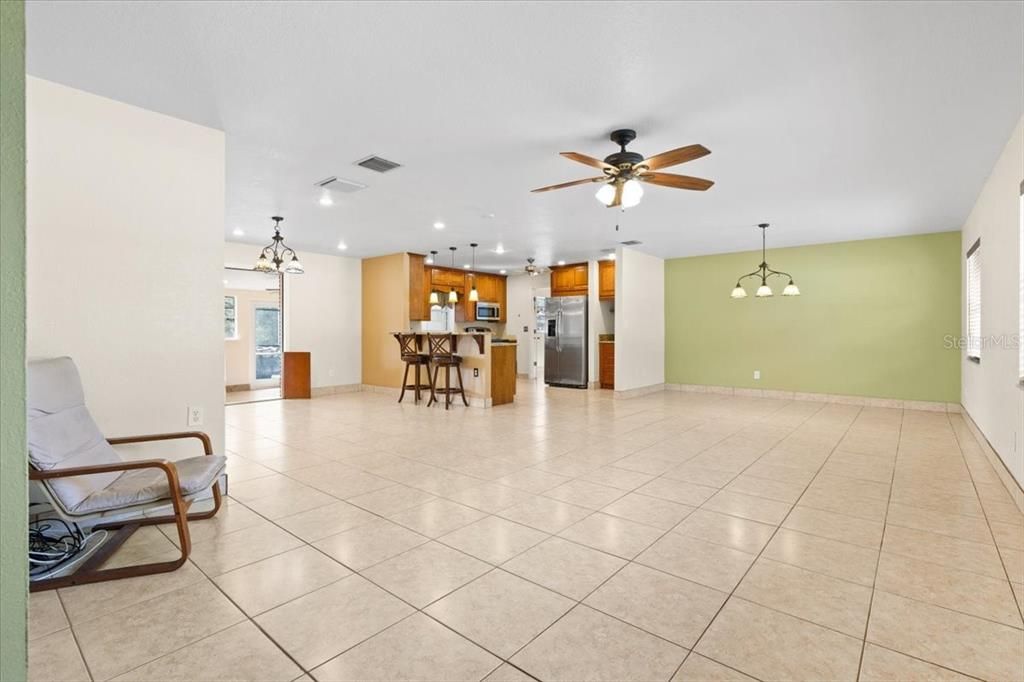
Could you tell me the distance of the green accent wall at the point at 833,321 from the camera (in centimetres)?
672

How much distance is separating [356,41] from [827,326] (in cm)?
767

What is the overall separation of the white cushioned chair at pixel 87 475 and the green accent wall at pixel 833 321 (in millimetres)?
7022

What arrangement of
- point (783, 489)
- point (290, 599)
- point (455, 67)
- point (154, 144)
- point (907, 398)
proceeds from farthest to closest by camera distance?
point (907, 398), point (783, 489), point (154, 144), point (455, 67), point (290, 599)

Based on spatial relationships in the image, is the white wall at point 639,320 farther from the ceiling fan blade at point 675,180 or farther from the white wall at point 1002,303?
the ceiling fan blade at point 675,180

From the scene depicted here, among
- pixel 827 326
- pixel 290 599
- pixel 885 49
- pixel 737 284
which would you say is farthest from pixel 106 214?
pixel 827 326

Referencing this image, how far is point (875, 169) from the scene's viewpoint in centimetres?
415

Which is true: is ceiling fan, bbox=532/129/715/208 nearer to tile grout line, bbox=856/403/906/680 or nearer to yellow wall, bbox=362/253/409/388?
tile grout line, bbox=856/403/906/680

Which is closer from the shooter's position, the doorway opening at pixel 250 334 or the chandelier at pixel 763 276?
the chandelier at pixel 763 276

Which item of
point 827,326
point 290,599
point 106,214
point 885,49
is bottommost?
point 290,599

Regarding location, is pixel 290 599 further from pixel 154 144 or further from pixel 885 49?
pixel 885 49

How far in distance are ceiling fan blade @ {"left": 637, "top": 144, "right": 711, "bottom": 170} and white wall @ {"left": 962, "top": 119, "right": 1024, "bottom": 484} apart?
2190 mm

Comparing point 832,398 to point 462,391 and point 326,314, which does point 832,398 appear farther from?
point 326,314

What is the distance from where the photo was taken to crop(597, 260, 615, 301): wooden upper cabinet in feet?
30.3

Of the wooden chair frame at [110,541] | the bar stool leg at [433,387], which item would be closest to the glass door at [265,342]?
the bar stool leg at [433,387]
